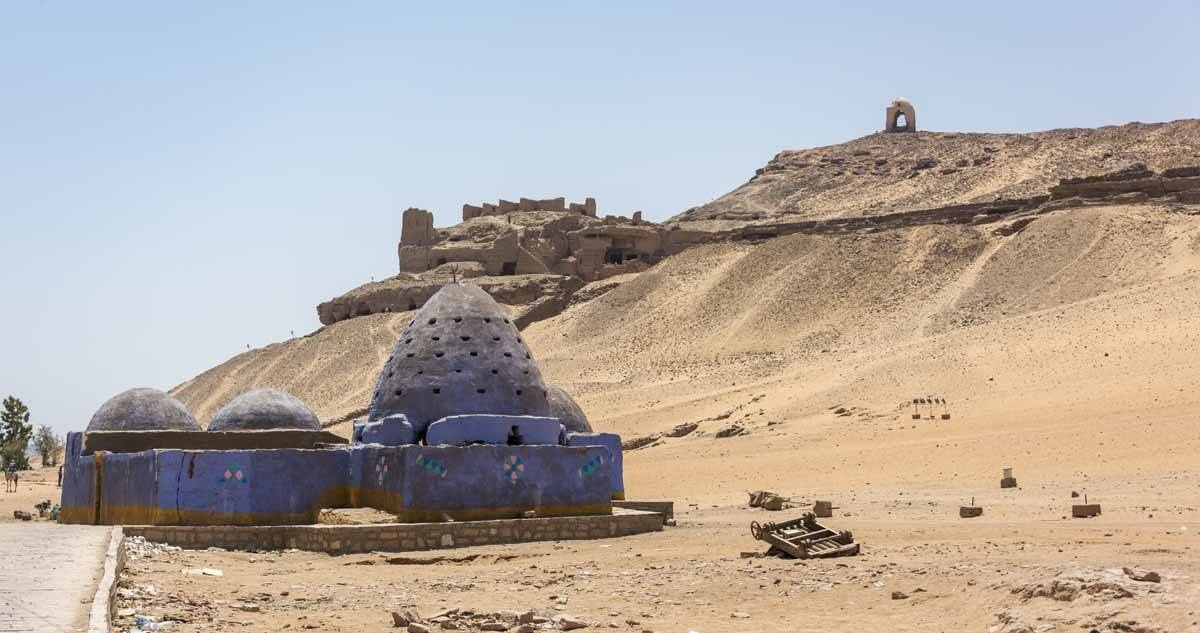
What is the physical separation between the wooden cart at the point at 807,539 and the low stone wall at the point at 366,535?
11.0 ft

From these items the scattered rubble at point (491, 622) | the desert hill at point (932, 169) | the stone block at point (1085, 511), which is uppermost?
the desert hill at point (932, 169)

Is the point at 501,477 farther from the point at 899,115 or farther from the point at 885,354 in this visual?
the point at 899,115

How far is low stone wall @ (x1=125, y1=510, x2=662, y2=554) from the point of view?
14.0 m

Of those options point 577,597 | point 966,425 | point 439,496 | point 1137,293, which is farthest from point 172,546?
point 1137,293

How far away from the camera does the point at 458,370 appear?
16125mm

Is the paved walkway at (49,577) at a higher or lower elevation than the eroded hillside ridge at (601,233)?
lower

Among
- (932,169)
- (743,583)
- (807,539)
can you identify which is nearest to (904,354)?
(807,539)

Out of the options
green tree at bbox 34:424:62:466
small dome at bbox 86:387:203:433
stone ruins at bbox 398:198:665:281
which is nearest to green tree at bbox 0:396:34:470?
green tree at bbox 34:424:62:466

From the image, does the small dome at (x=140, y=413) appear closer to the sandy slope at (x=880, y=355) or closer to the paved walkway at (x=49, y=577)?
the paved walkway at (x=49, y=577)

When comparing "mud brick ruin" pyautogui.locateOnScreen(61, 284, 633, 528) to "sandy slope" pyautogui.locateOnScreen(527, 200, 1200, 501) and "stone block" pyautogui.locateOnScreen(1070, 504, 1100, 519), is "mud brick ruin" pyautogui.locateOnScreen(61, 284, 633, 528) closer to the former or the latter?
"stone block" pyautogui.locateOnScreen(1070, 504, 1100, 519)

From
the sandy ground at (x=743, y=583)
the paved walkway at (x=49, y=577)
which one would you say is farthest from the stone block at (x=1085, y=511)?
the paved walkway at (x=49, y=577)

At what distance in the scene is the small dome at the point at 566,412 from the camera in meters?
19.1

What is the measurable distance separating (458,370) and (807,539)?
5654mm

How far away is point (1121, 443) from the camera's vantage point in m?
22.0
